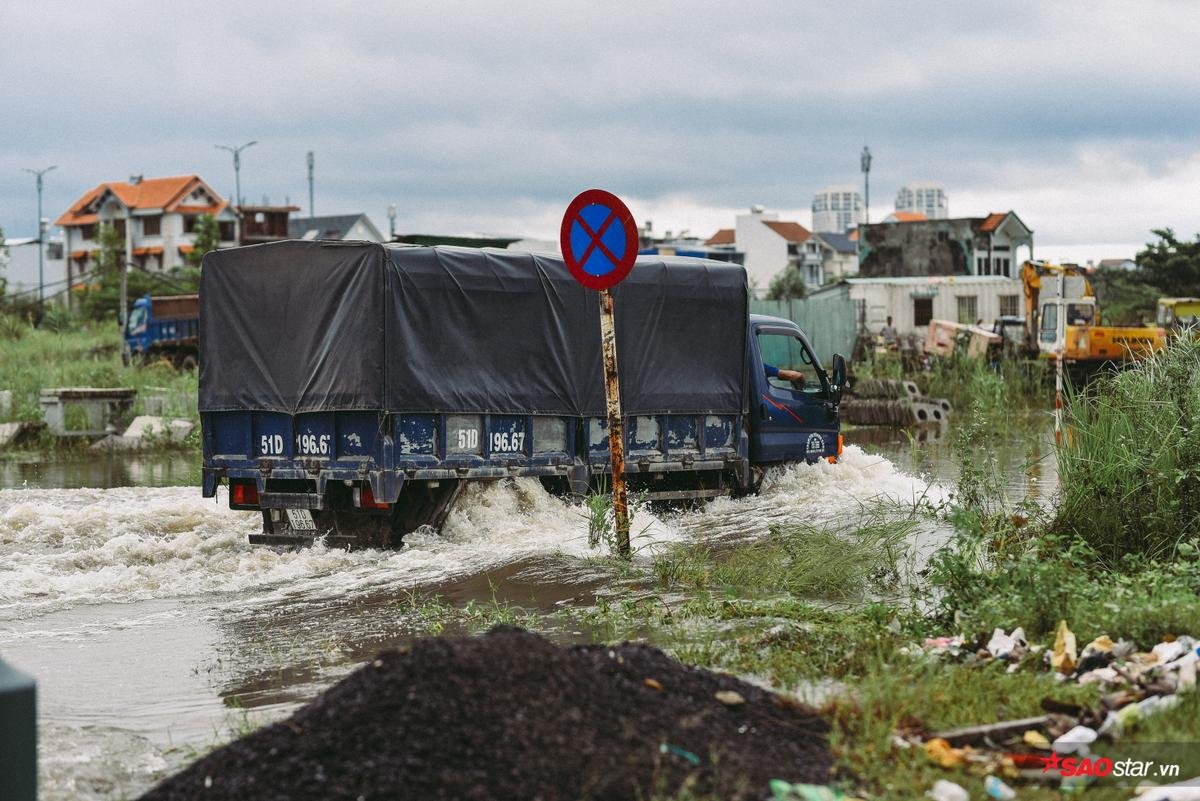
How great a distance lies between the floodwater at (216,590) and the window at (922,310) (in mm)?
32815

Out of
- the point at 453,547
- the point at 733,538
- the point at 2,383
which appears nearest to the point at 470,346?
the point at 453,547

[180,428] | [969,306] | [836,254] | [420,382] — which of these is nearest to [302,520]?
[420,382]

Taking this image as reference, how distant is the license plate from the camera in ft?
39.7

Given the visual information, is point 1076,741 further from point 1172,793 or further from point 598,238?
point 598,238

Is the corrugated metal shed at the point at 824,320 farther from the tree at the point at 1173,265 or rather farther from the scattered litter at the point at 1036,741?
the scattered litter at the point at 1036,741

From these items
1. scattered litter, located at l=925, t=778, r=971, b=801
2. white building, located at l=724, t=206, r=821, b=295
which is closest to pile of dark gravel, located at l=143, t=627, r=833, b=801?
scattered litter, located at l=925, t=778, r=971, b=801

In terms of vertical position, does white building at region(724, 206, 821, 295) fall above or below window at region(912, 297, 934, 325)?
above

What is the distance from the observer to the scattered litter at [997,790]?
4.88 meters

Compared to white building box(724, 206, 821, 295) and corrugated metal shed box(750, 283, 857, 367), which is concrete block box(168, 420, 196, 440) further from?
white building box(724, 206, 821, 295)

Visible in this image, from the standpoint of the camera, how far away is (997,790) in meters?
4.89

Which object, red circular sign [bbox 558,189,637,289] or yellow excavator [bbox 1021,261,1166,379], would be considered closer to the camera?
red circular sign [bbox 558,189,637,289]

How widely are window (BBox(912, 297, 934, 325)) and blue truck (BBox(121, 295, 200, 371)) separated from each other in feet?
83.1

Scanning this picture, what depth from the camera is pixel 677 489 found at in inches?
564

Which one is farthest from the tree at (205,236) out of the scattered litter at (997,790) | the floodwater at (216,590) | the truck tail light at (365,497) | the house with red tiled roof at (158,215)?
the scattered litter at (997,790)
